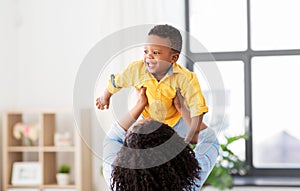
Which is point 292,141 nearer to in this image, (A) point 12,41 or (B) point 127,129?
(A) point 12,41

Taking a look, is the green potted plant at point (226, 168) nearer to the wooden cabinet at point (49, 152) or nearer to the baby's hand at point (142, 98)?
the wooden cabinet at point (49, 152)

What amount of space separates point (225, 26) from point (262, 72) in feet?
1.22

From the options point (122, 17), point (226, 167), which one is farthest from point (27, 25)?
point (226, 167)

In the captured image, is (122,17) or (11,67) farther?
(11,67)

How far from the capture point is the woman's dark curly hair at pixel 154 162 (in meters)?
0.94

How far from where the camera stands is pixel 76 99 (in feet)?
3.22

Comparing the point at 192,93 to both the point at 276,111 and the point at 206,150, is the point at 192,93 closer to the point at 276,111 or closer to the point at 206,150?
the point at 206,150

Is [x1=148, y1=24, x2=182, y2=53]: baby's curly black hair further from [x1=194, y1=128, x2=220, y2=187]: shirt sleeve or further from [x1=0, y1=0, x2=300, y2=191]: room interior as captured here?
[x1=0, y1=0, x2=300, y2=191]: room interior

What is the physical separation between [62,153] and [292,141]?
4.83ft

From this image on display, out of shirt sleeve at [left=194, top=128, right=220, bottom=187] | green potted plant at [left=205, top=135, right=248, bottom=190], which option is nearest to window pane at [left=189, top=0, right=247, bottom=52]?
green potted plant at [left=205, top=135, right=248, bottom=190]

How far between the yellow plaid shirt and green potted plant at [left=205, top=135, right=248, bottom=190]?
2276 mm

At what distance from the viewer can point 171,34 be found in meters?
0.95

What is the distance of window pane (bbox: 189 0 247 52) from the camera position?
3570mm

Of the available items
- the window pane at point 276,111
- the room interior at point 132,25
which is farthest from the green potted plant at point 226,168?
the window pane at point 276,111
